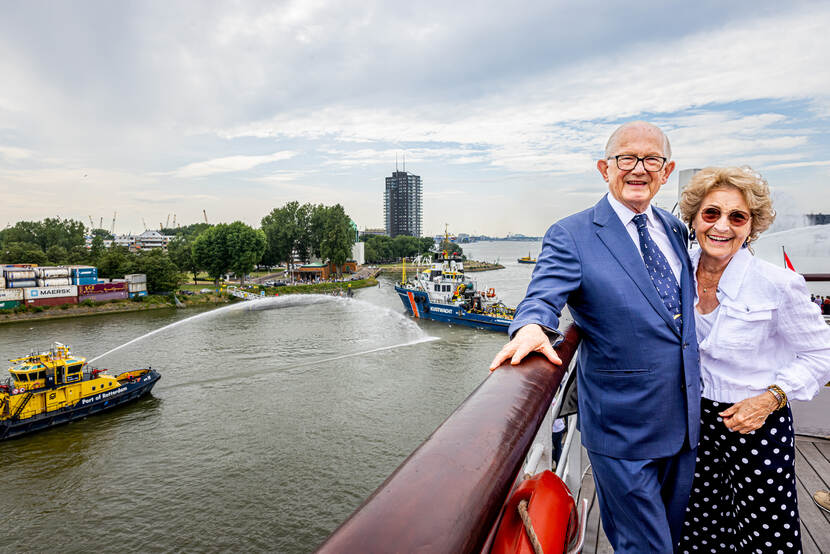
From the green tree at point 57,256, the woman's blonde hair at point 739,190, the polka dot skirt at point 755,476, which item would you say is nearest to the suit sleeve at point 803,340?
the polka dot skirt at point 755,476

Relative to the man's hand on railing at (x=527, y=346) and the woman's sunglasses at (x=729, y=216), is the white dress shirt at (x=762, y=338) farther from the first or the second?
the man's hand on railing at (x=527, y=346)

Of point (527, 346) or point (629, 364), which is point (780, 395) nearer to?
point (629, 364)

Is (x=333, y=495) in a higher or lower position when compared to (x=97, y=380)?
lower

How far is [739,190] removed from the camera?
1427 millimetres

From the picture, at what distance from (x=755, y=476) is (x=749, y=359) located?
1.20 ft

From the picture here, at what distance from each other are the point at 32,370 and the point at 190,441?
5.60m

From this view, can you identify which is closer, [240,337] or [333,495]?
[333,495]

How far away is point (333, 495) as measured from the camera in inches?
388

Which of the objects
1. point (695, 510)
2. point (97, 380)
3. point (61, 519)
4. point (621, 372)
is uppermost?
point (621, 372)

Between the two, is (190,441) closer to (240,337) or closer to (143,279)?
(240,337)

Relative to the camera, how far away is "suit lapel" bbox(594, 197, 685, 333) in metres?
1.23

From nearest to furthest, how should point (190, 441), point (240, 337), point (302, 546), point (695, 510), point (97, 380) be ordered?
point (695, 510), point (302, 546), point (190, 441), point (97, 380), point (240, 337)

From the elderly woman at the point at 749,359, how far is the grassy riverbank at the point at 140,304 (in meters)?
37.9

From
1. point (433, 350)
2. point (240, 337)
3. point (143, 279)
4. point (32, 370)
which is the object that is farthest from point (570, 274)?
point (143, 279)
